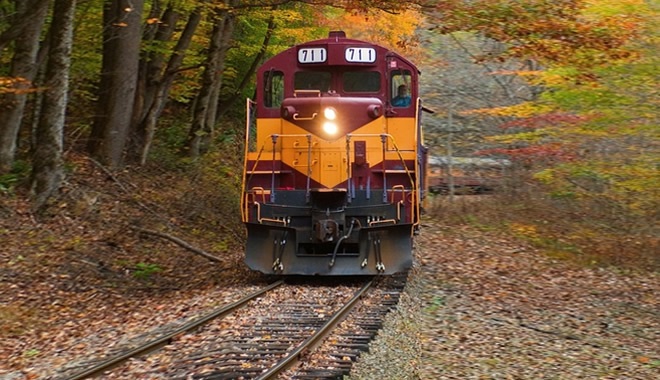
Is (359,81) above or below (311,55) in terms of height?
below

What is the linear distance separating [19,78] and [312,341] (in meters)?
6.03

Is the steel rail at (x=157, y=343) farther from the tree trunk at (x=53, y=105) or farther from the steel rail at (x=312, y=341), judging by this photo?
the tree trunk at (x=53, y=105)

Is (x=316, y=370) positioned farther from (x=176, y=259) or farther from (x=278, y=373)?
(x=176, y=259)

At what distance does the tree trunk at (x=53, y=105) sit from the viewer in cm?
1203

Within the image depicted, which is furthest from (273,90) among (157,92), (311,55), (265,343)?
(157,92)

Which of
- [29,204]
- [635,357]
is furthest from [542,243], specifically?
[29,204]

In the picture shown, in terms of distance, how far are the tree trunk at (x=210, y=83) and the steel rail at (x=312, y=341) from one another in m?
9.26

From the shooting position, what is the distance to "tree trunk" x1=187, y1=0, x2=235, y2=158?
708 inches

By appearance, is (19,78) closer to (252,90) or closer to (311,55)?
(311,55)

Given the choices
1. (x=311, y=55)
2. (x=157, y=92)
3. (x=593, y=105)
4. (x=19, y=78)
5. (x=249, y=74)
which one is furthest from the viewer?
(x=249, y=74)

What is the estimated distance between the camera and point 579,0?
11922 mm

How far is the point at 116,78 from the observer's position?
1486 cm

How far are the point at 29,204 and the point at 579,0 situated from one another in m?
9.07

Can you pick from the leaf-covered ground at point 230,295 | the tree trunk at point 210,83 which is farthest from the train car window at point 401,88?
the tree trunk at point 210,83
